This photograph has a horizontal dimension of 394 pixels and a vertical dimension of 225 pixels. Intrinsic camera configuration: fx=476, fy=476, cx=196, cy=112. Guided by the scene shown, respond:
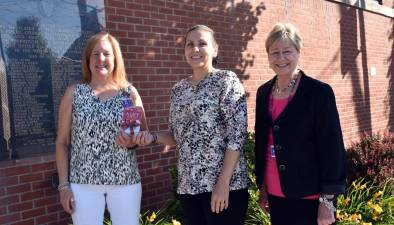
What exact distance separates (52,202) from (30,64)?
126 cm

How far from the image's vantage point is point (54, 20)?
440cm

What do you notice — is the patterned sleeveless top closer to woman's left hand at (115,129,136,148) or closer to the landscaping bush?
woman's left hand at (115,129,136,148)

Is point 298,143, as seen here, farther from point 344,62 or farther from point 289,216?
point 344,62

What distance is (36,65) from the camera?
4.24 metres

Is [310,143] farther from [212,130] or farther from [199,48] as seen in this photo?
[199,48]

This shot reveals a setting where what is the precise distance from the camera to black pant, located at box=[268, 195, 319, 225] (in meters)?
2.86

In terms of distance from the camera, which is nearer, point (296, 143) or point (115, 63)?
point (296, 143)

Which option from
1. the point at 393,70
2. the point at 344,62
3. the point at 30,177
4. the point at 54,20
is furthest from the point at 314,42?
the point at 30,177

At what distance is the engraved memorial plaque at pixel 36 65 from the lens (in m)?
4.05

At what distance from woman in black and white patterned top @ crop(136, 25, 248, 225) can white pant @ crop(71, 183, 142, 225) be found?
0.35m

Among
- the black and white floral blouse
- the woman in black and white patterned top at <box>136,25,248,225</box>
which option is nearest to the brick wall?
the woman in black and white patterned top at <box>136,25,248,225</box>

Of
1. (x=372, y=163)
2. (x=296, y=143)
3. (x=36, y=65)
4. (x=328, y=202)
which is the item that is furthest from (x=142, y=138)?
(x=372, y=163)

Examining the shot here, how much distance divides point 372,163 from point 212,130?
3838mm

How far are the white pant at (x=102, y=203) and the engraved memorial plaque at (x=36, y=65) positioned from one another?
1.36 meters
